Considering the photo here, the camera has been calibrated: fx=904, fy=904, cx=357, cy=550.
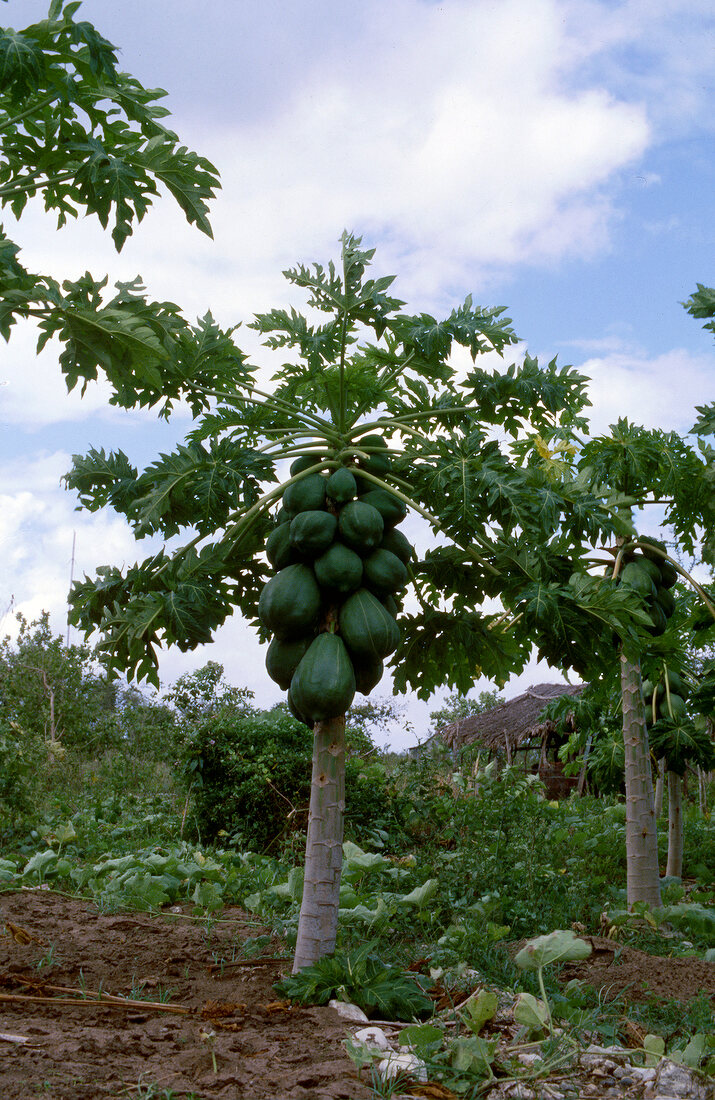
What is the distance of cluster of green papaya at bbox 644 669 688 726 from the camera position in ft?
24.0

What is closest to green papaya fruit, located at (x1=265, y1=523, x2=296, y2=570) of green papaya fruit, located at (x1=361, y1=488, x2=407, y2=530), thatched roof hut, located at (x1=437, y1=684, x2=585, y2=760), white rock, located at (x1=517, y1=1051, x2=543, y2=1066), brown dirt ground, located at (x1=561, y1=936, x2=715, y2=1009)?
green papaya fruit, located at (x1=361, y1=488, x2=407, y2=530)

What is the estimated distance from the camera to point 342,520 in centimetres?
347

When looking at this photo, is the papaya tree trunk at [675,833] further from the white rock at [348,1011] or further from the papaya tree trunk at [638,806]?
the white rock at [348,1011]

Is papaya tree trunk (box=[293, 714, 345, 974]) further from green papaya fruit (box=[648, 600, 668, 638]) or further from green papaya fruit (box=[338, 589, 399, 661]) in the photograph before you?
green papaya fruit (box=[648, 600, 668, 638])

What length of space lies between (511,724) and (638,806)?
41.9 ft

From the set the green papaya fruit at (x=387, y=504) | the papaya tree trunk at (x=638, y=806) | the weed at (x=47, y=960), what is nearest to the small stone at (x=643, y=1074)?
the green papaya fruit at (x=387, y=504)

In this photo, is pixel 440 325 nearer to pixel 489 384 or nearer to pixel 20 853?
pixel 489 384

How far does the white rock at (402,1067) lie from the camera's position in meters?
2.49

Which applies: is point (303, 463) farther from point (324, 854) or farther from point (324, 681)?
point (324, 854)

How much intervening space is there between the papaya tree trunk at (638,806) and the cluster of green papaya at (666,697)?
1.41 m

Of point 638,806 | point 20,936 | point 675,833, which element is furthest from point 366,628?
point 675,833

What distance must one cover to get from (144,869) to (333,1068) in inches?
132

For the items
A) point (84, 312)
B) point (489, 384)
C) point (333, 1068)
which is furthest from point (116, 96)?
point (333, 1068)

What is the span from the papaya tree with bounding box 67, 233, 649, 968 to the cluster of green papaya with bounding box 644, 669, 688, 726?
3825 mm
